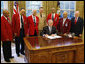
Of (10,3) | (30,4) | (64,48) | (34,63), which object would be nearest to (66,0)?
(30,4)

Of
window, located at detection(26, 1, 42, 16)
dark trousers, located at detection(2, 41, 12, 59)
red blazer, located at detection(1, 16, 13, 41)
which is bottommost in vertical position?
dark trousers, located at detection(2, 41, 12, 59)

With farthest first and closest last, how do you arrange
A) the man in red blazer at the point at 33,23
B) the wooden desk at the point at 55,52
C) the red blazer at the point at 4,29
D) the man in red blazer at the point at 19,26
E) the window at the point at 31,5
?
the window at the point at 31,5 < the man in red blazer at the point at 33,23 < the man in red blazer at the point at 19,26 < the red blazer at the point at 4,29 < the wooden desk at the point at 55,52

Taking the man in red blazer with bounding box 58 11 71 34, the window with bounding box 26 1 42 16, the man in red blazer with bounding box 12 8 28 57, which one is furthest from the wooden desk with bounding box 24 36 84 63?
the window with bounding box 26 1 42 16

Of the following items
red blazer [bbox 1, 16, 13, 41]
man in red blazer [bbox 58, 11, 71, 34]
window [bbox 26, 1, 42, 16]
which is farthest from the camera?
window [bbox 26, 1, 42, 16]

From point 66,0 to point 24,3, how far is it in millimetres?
2128

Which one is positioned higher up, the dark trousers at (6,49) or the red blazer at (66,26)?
the red blazer at (66,26)

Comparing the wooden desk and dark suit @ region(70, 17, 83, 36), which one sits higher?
dark suit @ region(70, 17, 83, 36)

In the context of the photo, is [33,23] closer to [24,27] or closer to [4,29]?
[24,27]

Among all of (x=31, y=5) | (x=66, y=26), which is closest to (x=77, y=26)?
(x=66, y=26)

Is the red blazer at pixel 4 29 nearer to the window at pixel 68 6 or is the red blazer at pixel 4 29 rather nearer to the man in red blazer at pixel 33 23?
the man in red blazer at pixel 33 23

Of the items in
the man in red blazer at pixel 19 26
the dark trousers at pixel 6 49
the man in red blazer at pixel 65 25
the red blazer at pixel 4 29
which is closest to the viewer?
the red blazer at pixel 4 29

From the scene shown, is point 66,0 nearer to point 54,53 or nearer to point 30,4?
point 30,4

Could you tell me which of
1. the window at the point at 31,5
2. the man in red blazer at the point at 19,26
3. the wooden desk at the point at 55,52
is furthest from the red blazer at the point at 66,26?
the window at the point at 31,5

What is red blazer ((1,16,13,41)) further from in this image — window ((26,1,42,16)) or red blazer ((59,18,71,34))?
window ((26,1,42,16))
